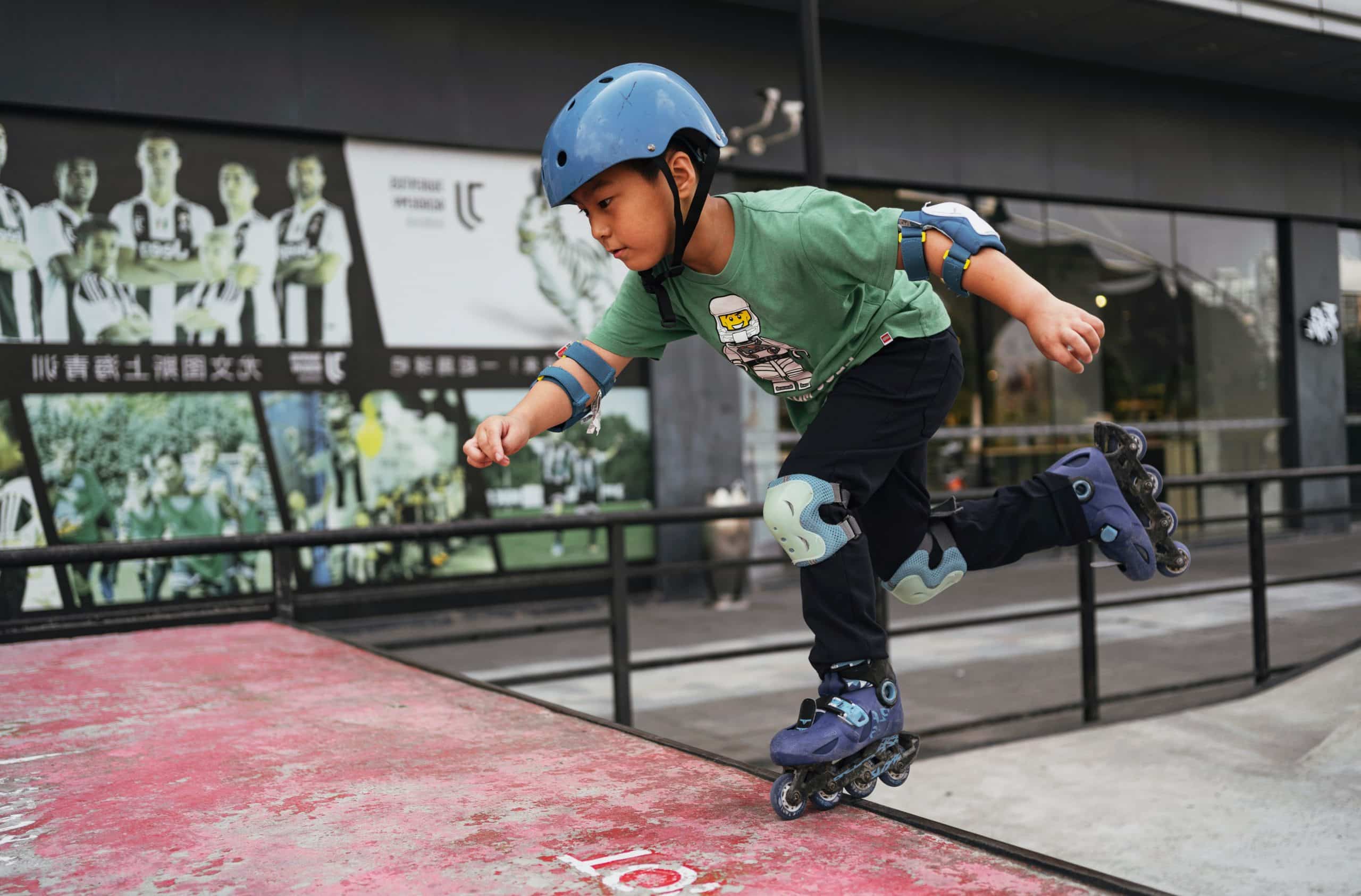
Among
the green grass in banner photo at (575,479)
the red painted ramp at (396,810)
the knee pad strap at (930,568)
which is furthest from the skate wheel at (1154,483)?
the green grass in banner photo at (575,479)

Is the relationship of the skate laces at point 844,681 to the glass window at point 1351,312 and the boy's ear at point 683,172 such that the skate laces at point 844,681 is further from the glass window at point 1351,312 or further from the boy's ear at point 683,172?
the glass window at point 1351,312

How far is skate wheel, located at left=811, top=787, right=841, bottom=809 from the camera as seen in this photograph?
1792mm

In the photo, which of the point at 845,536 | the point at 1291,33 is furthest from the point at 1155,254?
the point at 845,536

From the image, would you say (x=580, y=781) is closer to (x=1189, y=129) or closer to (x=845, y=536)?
(x=845, y=536)

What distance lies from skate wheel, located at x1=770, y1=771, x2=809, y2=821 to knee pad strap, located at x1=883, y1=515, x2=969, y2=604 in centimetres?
65

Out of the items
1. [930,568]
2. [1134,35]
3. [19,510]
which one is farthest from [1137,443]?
[1134,35]

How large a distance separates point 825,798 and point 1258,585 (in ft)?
13.9

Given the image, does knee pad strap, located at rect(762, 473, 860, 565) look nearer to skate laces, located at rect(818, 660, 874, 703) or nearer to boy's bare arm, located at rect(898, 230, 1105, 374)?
skate laces, located at rect(818, 660, 874, 703)

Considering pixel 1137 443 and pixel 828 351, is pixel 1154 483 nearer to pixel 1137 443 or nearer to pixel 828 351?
pixel 1137 443

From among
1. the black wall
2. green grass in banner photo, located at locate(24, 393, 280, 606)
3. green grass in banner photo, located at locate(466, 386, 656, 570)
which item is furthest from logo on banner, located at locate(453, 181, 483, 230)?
green grass in banner photo, located at locate(24, 393, 280, 606)

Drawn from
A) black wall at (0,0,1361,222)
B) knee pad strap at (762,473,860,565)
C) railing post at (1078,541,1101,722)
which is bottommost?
railing post at (1078,541,1101,722)

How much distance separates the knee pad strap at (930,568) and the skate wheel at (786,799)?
0.65 m

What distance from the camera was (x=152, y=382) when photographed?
7.54 metres

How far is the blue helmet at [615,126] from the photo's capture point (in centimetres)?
187
